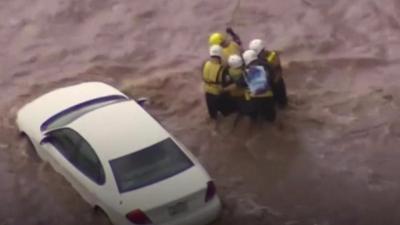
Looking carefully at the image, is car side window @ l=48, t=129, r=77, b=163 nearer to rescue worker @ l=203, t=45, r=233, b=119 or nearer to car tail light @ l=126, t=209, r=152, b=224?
car tail light @ l=126, t=209, r=152, b=224

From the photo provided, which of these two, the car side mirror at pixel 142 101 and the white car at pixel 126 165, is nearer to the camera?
the white car at pixel 126 165

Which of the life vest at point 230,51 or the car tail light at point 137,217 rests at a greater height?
the life vest at point 230,51

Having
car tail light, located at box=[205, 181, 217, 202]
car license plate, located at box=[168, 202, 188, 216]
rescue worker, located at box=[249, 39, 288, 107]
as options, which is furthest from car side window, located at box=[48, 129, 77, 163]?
rescue worker, located at box=[249, 39, 288, 107]

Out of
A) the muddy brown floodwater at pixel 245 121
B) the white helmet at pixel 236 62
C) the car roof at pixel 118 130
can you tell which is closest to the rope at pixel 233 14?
the muddy brown floodwater at pixel 245 121

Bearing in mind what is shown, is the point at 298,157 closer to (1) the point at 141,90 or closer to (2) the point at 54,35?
(1) the point at 141,90

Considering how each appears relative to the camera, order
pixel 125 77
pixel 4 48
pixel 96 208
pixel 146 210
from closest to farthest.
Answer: pixel 146 210, pixel 96 208, pixel 125 77, pixel 4 48

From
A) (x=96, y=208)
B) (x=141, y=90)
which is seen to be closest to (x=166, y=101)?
(x=141, y=90)

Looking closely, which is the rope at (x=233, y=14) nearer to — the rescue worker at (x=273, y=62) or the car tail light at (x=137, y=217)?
the rescue worker at (x=273, y=62)

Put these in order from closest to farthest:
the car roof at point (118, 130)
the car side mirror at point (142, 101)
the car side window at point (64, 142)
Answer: the car roof at point (118, 130) → the car side window at point (64, 142) → the car side mirror at point (142, 101)
